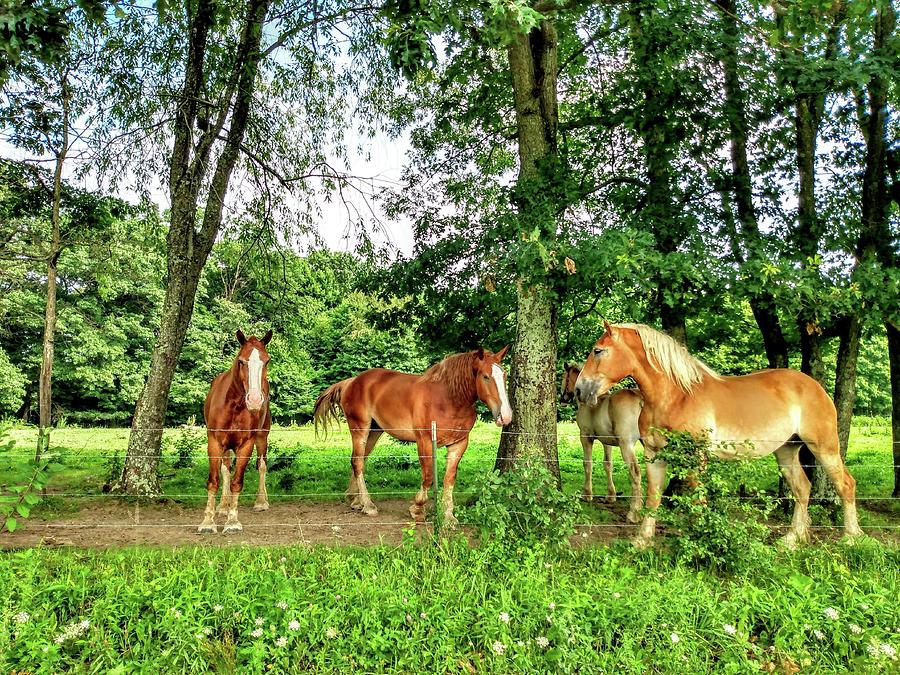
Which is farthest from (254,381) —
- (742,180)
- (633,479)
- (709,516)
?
(742,180)

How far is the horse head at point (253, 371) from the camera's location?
266 inches

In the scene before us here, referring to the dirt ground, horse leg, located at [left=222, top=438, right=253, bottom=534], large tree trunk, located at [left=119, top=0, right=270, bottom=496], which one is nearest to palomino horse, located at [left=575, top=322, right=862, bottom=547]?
the dirt ground

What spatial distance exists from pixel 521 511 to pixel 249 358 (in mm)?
3479

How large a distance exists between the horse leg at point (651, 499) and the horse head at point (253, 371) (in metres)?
4.25

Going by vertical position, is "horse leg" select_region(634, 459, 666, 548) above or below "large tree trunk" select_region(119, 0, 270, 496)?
below

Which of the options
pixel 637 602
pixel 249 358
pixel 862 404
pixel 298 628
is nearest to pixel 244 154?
pixel 249 358

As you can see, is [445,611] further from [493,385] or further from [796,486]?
[796,486]

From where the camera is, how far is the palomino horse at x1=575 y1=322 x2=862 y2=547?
6.88 m

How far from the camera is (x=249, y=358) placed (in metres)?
6.90

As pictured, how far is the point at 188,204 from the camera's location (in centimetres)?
973

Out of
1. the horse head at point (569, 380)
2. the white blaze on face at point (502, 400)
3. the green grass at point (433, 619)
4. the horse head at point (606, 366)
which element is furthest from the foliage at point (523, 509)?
the horse head at point (569, 380)

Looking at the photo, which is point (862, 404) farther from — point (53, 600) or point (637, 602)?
point (53, 600)

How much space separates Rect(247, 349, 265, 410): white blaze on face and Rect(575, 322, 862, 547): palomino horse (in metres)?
3.62

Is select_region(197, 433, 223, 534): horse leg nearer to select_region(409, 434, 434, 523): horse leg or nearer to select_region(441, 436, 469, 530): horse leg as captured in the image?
select_region(409, 434, 434, 523): horse leg
